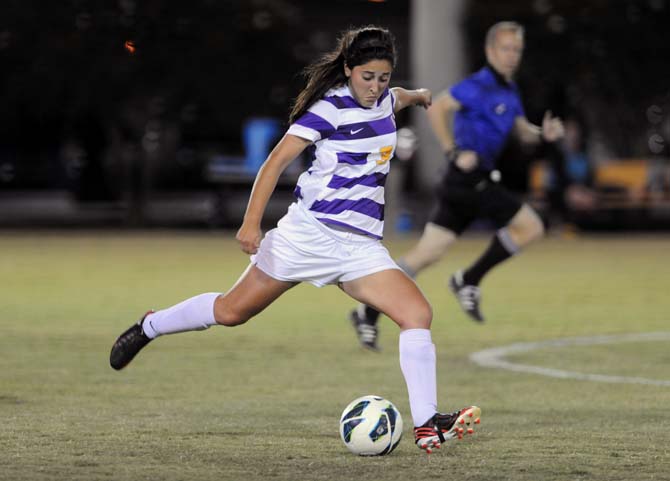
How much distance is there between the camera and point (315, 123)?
289 inches

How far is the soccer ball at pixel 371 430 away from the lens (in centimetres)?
700

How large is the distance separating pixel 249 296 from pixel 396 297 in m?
0.85

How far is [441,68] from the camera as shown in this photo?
3262cm

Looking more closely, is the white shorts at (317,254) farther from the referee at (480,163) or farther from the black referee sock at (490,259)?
the black referee sock at (490,259)

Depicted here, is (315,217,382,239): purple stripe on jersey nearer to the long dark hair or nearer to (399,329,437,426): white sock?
the long dark hair

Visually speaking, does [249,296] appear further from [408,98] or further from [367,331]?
[367,331]

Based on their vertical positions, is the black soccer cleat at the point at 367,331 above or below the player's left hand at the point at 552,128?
below

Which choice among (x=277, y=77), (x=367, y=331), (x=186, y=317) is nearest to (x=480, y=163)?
(x=367, y=331)

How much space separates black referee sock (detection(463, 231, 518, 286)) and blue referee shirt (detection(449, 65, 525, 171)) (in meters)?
0.72

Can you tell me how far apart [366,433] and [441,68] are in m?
26.2

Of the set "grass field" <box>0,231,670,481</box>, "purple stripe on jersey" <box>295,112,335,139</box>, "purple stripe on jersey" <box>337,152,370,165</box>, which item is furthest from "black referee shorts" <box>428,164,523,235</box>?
"purple stripe on jersey" <box>295,112,335,139</box>

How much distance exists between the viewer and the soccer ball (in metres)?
7.00

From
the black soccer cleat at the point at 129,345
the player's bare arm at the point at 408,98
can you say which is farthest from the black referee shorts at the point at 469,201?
the black soccer cleat at the point at 129,345

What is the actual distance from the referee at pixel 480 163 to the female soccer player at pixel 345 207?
12.7 ft
